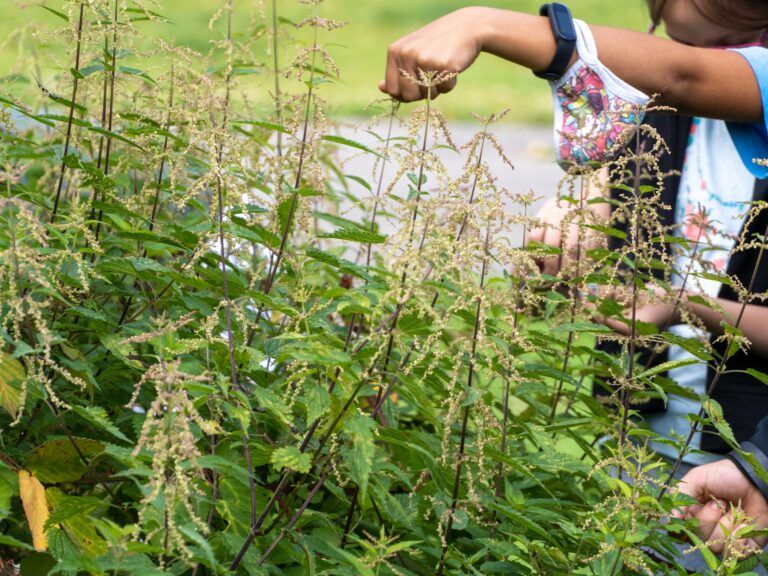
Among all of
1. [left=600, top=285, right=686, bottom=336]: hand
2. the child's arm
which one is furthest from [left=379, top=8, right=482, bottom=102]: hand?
[left=600, top=285, right=686, bottom=336]: hand

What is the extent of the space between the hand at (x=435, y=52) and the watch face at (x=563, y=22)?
0.21 metres

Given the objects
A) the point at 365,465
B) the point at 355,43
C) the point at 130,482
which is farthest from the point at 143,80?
the point at 355,43

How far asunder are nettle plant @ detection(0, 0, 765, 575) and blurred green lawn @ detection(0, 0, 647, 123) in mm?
8167

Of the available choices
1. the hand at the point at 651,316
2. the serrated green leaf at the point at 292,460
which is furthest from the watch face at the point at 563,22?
the serrated green leaf at the point at 292,460

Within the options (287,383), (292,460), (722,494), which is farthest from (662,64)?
(292,460)

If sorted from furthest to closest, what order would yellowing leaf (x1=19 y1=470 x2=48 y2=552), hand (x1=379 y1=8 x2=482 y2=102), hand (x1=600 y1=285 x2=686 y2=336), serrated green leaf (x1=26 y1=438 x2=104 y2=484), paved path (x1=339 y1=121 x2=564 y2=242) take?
paved path (x1=339 y1=121 x2=564 y2=242) → hand (x1=600 y1=285 x2=686 y2=336) → hand (x1=379 y1=8 x2=482 y2=102) → serrated green leaf (x1=26 y1=438 x2=104 y2=484) → yellowing leaf (x1=19 y1=470 x2=48 y2=552)

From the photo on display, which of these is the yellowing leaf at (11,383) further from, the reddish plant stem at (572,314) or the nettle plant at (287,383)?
the reddish plant stem at (572,314)

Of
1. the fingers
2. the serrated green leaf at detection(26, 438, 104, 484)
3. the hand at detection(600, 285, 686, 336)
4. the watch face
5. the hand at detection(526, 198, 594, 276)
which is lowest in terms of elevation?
the fingers

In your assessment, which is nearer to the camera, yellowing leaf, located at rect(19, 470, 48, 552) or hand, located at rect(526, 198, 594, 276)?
yellowing leaf, located at rect(19, 470, 48, 552)

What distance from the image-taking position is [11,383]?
163 cm

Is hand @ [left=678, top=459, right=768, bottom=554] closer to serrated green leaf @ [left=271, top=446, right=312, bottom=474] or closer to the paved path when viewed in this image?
serrated green leaf @ [left=271, top=446, right=312, bottom=474]

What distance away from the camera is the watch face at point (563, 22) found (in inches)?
85.6

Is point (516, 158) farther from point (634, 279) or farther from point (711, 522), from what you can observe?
point (634, 279)

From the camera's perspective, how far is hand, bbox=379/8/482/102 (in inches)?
76.7
